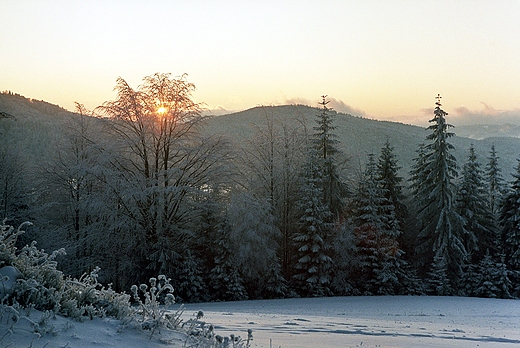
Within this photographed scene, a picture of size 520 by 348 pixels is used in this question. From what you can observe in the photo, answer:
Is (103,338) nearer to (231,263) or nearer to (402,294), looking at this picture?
(231,263)

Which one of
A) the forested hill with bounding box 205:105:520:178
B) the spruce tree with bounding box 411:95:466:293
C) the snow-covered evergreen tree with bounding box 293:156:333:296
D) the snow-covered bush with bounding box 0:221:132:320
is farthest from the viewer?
the forested hill with bounding box 205:105:520:178

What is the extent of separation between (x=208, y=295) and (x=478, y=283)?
1755cm

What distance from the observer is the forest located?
2606 centimetres

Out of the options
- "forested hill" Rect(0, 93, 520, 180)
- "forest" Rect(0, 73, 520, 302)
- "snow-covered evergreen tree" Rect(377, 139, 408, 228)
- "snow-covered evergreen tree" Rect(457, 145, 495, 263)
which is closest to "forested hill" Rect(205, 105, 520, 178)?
"forested hill" Rect(0, 93, 520, 180)

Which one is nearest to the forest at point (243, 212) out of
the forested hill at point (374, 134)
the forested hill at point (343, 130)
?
the forested hill at point (343, 130)

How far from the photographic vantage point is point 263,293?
93.5 ft

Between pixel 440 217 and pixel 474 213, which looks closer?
pixel 440 217

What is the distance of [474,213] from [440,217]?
455 cm

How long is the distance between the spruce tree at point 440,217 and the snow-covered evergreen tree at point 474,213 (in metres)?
0.80

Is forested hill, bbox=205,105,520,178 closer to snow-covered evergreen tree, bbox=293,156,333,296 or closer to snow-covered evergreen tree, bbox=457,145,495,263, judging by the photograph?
snow-covered evergreen tree, bbox=457,145,495,263

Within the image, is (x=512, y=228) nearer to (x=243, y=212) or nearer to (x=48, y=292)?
(x=243, y=212)

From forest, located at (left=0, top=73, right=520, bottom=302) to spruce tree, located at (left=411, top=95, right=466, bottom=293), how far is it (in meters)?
0.09

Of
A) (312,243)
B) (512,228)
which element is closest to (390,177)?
(512,228)

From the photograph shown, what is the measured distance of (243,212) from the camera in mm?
27094
